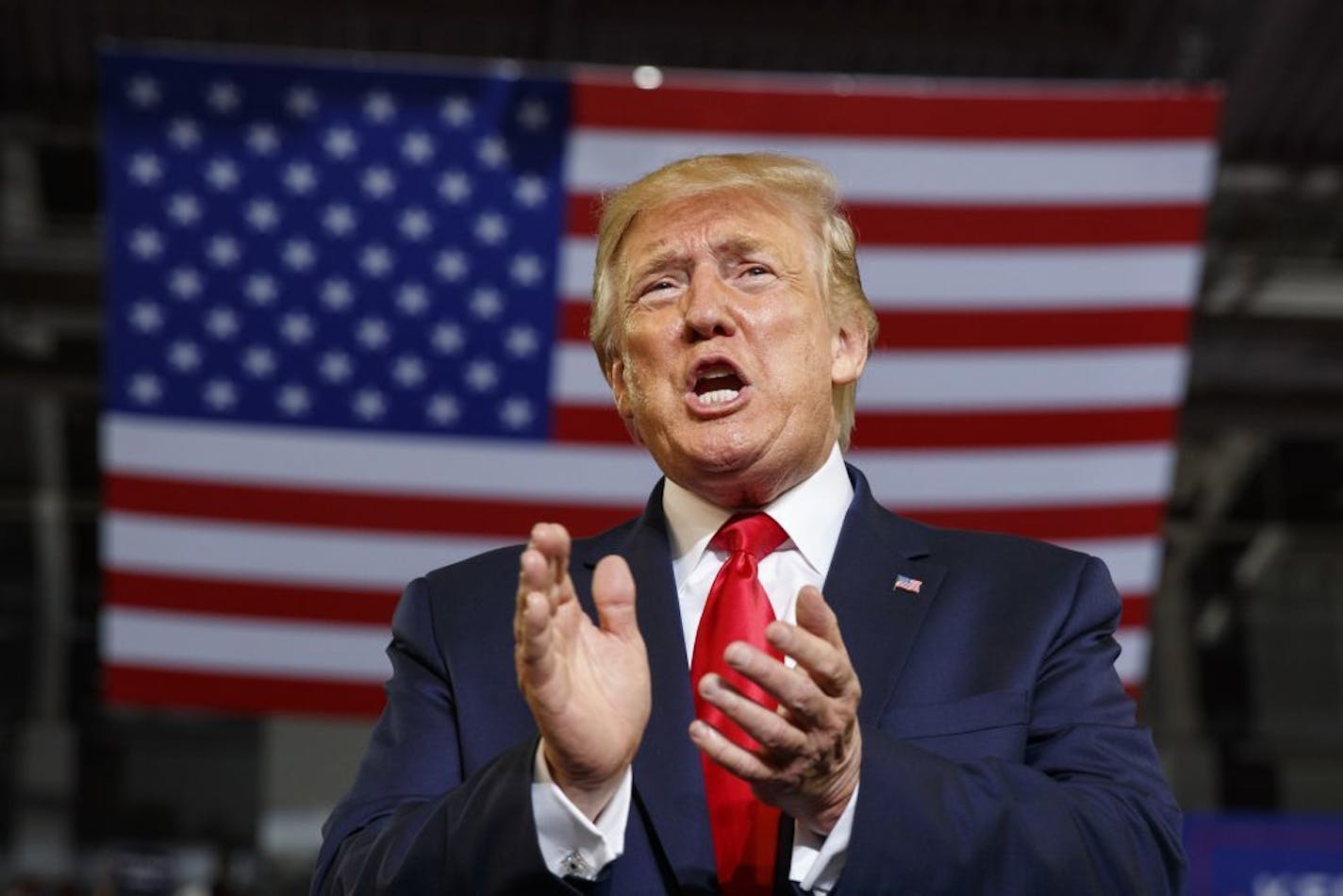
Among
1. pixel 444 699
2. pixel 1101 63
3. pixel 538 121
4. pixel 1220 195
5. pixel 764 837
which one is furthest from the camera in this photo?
pixel 1220 195

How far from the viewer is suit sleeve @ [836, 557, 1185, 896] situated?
115 centimetres

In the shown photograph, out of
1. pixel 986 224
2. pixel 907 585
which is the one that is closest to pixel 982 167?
pixel 986 224

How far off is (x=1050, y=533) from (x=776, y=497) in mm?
3687

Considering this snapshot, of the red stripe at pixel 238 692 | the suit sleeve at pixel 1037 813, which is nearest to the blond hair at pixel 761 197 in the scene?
the suit sleeve at pixel 1037 813

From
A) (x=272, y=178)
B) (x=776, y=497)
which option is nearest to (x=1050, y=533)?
(x=272, y=178)

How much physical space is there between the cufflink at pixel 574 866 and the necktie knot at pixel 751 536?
0.34 m

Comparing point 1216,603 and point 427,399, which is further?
point 1216,603

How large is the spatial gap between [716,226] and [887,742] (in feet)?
1.67

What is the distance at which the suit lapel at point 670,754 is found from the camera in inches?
49.2

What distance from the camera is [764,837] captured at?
1.28 m

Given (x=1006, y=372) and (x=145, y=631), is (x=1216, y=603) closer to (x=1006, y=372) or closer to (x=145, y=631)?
(x=1006, y=372)

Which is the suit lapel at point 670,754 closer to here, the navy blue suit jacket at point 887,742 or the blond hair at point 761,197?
the navy blue suit jacket at point 887,742

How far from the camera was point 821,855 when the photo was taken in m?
1.17

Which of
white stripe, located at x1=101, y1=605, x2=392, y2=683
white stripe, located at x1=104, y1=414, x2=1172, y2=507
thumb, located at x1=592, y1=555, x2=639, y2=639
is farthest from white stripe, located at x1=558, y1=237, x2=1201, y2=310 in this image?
thumb, located at x1=592, y1=555, x2=639, y2=639
